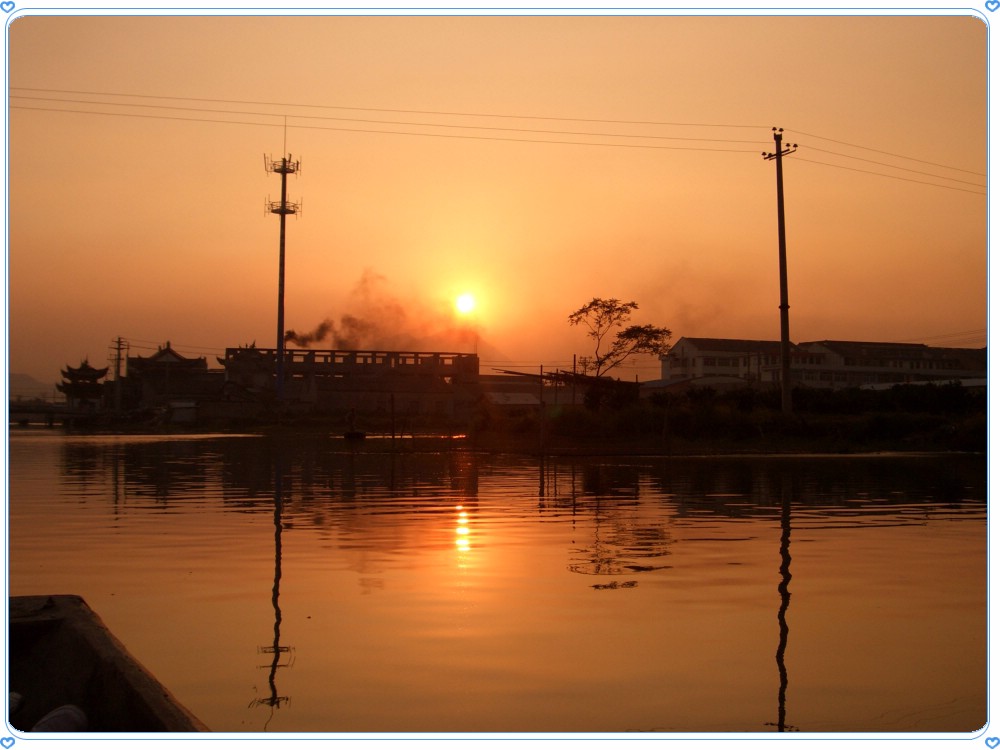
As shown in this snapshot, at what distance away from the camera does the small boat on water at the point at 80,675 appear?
4.64 meters

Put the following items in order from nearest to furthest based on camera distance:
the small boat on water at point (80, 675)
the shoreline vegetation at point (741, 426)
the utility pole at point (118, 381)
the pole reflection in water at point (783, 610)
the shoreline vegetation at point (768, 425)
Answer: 1. the small boat on water at point (80, 675)
2. the pole reflection in water at point (783, 610)
3. the shoreline vegetation at point (741, 426)
4. the shoreline vegetation at point (768, 425)
5. the utility pole at point (118, 381)

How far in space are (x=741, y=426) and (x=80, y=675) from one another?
124ft

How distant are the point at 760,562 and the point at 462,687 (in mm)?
5421

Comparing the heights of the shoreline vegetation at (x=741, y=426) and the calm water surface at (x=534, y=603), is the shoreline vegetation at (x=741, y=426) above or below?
above

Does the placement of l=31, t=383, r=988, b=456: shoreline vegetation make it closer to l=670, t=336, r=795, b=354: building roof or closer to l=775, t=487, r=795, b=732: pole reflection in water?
l=775, t=487, r=795, b=732: pole reflection in water

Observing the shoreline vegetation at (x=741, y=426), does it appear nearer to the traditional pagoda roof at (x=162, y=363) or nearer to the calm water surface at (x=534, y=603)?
the calm water surface at (x=534, y=603)

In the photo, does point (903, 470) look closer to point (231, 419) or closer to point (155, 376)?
point (231, 419)

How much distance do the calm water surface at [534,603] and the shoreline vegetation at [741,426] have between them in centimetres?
1862

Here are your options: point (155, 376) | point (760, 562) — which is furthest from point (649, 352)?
point (760, 562)

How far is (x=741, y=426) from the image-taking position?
41688 mm

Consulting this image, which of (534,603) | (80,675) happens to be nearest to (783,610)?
(534,603)

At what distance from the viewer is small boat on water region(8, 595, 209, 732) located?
15.2ft

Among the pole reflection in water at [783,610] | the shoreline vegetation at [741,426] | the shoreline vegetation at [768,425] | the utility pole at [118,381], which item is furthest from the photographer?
the utility pole at [118,381]

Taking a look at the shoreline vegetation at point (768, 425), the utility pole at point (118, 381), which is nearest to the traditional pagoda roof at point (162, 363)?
the utility pole at point (118, 381)
